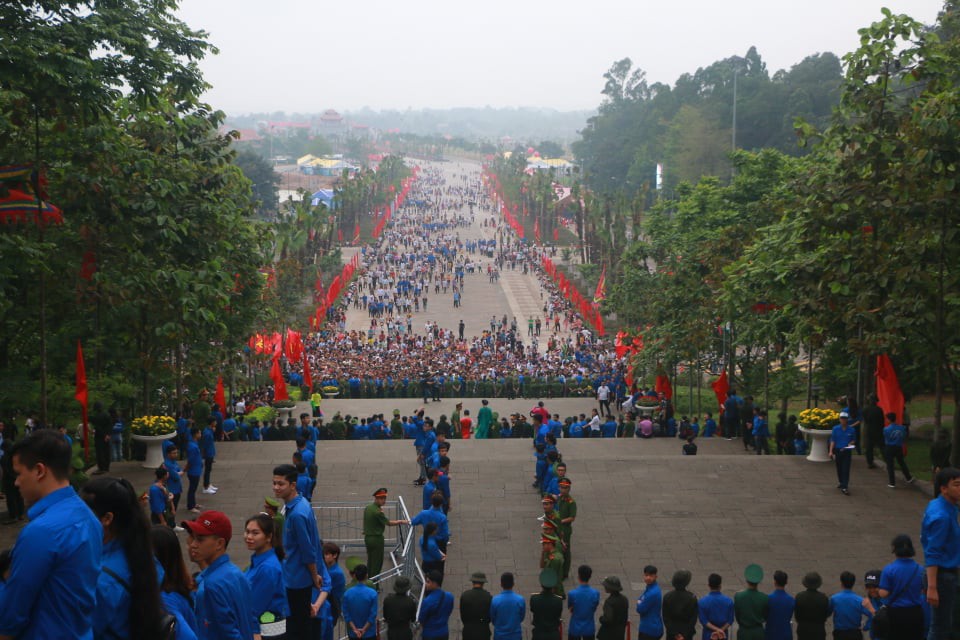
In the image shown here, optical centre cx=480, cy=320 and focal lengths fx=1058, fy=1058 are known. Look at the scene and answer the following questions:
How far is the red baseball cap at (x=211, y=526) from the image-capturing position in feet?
18.9

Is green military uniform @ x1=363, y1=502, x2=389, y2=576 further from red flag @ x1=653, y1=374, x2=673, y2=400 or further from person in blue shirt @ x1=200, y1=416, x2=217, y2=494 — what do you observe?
red flag @ x1=653, y1=374, x2=673, y2=400

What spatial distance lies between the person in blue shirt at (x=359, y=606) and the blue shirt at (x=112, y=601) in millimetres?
4581

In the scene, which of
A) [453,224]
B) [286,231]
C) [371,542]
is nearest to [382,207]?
[453,224]

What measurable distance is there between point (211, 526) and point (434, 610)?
431cm

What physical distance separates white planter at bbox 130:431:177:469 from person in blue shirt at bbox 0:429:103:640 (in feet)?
42.3

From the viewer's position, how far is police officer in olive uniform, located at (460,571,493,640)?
9.66 m

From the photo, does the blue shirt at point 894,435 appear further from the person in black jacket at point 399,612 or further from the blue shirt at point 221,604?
the blue shirt at point 221,604

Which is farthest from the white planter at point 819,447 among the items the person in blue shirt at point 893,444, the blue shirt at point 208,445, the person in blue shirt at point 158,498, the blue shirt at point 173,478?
the person in blue shirt at point 158,498


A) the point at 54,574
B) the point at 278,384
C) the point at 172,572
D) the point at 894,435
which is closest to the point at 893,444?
the point at 894,435

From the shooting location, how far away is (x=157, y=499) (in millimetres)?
11727

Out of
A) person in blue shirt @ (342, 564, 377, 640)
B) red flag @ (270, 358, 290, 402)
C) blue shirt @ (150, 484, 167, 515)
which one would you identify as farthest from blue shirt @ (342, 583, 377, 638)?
red flag @ (270, 358, 290, 402)

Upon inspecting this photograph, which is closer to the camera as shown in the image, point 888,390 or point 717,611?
point 717,611

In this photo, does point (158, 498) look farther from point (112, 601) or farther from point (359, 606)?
point (112, 601)

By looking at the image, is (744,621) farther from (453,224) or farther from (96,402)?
(453,224)
